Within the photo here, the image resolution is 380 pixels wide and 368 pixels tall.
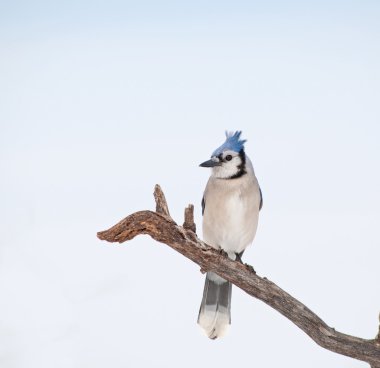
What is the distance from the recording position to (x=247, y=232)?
5.61 m

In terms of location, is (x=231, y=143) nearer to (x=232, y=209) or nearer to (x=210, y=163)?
(x=210, y=163)

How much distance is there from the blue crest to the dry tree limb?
899mm

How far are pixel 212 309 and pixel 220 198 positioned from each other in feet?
3.37

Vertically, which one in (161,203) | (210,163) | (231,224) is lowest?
(161,203)

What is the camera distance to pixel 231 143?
5.38 metres

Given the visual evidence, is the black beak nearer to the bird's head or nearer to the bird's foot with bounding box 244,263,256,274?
the bird's head

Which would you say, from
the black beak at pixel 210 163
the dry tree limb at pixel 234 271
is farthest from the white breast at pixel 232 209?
the dry tree limb at pixel 234 271

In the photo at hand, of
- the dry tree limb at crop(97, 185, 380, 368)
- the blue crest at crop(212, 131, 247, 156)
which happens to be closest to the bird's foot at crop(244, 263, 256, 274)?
the dry tree limb at crop(97, 185, 380, 368)

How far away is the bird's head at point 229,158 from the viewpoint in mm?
5375

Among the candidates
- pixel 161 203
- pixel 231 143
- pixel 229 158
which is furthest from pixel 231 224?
pixel 161 203

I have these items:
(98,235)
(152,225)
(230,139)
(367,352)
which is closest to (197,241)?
(152,225)

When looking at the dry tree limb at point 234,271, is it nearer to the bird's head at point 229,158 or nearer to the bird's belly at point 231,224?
the bird's belly at point 231,224

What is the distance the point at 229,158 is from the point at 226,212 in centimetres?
47

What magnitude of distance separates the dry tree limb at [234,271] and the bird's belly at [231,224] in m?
0.61
